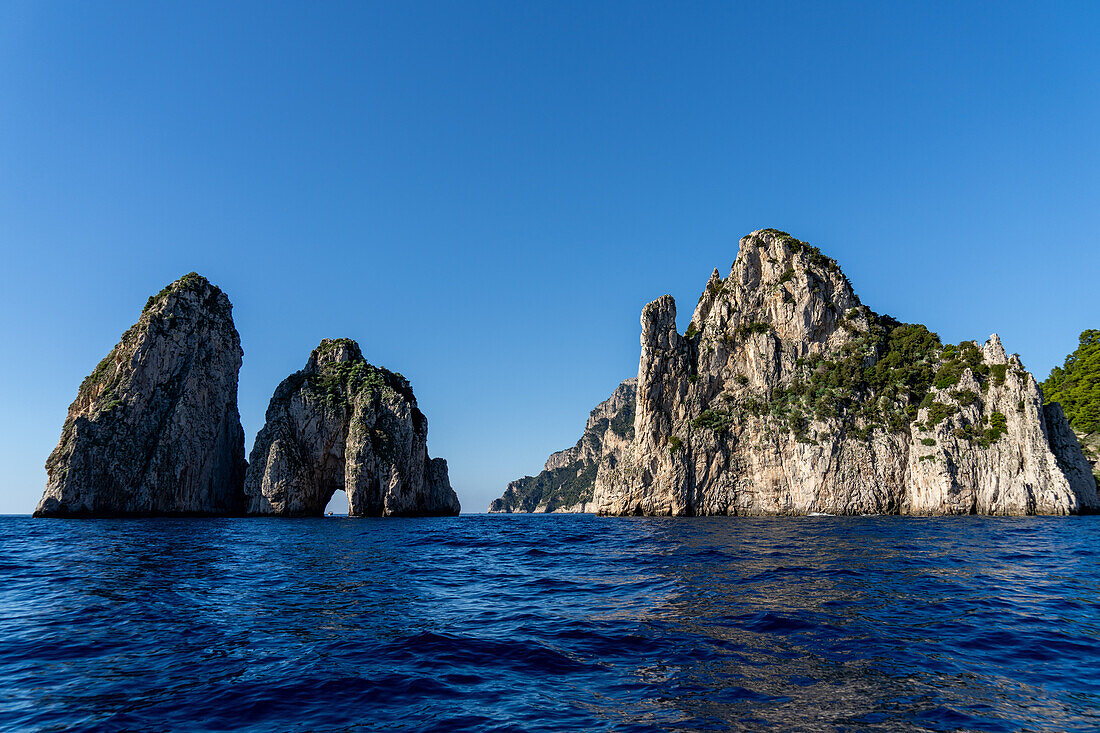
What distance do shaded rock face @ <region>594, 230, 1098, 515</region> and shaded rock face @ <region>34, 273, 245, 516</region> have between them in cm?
7227

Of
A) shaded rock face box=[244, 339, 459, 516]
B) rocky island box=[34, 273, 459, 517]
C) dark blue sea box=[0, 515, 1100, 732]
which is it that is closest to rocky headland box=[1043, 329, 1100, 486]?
dark blue sea box=[0, 515, 1100, 732]

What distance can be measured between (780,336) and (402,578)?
98.6 metres

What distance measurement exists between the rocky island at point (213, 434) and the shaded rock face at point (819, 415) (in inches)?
1786

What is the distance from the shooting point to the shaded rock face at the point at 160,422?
8138 cm

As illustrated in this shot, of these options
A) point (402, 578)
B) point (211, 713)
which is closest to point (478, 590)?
point (402, 578)

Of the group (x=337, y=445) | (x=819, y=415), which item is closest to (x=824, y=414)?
(x=819, y=415)

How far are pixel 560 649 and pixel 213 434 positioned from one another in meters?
102

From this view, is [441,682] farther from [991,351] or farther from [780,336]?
[780,336]

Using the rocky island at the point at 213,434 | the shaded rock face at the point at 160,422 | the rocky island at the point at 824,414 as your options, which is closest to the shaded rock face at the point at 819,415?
the rocky island at the point at 824,414

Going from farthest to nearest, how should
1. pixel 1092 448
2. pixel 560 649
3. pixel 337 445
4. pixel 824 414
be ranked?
pixel 337 445 < pixel 824 414 < pixel 1092 448 < pixel 560 649

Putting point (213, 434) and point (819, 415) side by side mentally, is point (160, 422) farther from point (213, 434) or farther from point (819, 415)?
point (819, 415)

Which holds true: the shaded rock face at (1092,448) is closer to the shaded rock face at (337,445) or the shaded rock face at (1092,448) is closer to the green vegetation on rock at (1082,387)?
the green vegetation on rock at (1082,387)

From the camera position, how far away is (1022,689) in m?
8.10

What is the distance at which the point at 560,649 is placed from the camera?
10.5 m
